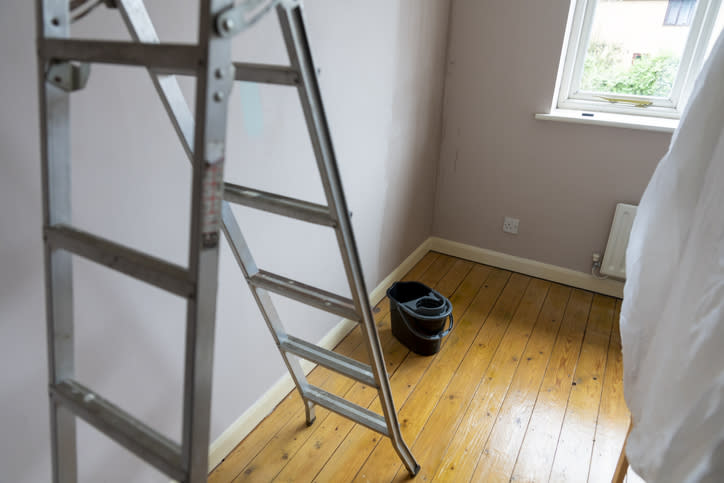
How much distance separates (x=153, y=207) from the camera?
117cm

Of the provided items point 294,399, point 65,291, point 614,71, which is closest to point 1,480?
point 65,291

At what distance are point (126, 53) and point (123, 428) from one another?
547 millimetres

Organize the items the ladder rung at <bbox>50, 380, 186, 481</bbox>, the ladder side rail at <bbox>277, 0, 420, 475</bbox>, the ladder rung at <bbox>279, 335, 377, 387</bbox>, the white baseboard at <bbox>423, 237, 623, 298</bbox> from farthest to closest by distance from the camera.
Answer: the white baseboard at <bbox>423, 237, 623, 298</bbox>
the ladder rung at <bbox>279, 335, 377, 387</bbox>
the ladder side rail at <bbox>277, 0, 420, 475</bbox>
the ladder rung at <bbox>50, 380, 186, 481</bbox>

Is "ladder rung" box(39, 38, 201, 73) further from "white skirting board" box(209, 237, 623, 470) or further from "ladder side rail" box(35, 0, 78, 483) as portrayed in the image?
"white skirting board" box(209, 237, 623, 470)

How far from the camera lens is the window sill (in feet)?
7.43

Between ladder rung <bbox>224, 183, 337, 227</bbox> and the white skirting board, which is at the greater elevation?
ladder rung <bbox>224, 183, 337, 227</bbox>

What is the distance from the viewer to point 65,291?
775 mm

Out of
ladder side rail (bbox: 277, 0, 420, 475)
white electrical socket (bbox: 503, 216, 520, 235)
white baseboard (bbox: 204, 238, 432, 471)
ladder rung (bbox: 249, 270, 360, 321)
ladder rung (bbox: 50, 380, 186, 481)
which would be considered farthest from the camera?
white electrical socket (bbox: 503, 216, 520, 235)

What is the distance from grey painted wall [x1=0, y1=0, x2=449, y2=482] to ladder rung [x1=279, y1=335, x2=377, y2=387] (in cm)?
27

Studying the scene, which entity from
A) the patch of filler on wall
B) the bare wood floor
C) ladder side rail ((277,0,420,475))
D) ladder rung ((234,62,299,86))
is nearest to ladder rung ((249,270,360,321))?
ladder side rail ((277,0,420,475))

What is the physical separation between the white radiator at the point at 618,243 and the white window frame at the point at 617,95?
1.76 feet

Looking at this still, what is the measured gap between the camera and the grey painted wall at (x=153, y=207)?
0.92m

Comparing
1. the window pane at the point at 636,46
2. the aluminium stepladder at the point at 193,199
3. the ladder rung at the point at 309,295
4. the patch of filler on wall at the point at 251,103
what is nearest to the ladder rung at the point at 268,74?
the aluminium stepladder at the point at 193,199

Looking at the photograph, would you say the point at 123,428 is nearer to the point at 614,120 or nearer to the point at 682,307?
the point at 682,307
